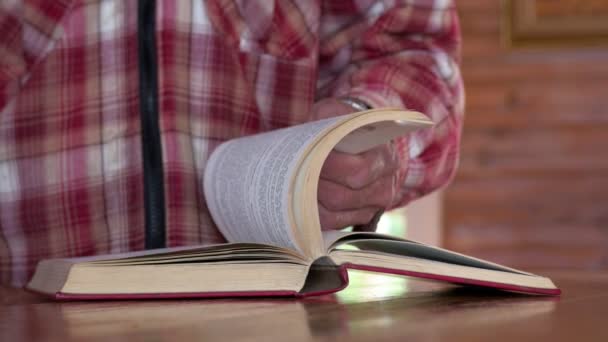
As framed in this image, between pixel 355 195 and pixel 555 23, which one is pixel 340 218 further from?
pixel 555 23

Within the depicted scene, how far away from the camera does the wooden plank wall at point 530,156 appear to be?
3.60 meters

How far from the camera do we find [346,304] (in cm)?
57

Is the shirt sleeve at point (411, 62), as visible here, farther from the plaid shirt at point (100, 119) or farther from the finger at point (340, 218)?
the finger at point (340, 218)

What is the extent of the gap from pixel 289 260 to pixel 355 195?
11.1 inches

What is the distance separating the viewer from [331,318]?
49 cm

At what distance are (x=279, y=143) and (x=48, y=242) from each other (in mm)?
458

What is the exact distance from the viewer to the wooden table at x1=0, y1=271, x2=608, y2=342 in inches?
17.1

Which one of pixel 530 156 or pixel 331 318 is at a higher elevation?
pixel 331 318

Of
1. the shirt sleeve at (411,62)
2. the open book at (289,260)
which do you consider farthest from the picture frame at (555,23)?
the open book at (289,260)

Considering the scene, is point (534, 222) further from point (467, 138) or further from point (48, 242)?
point (48, 242)

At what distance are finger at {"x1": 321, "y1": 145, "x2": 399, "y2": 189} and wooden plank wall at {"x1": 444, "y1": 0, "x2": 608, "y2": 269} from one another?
9.22 ft

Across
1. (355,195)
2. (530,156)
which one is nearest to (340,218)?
(355,195)

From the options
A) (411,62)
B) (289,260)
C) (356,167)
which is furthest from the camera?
(411,62)

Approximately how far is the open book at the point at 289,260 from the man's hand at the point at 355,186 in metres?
0.15
